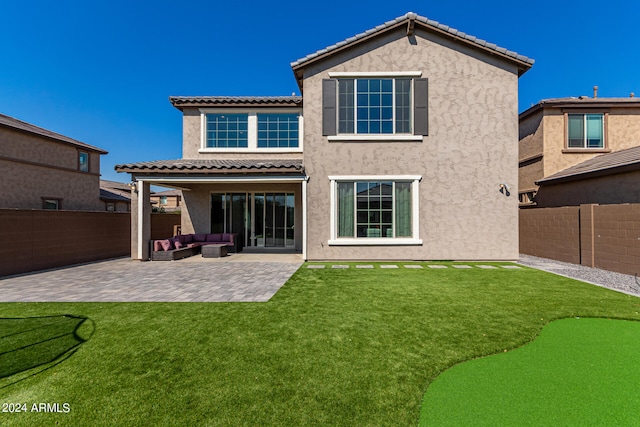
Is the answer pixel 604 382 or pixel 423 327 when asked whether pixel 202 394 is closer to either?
pixel 423 327

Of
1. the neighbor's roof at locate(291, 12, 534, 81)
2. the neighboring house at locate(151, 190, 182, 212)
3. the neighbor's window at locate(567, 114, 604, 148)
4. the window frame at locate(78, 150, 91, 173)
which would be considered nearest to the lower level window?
the neighbor's roof at locate(291, 12, 534, 81)

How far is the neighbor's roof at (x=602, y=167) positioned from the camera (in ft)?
36.0

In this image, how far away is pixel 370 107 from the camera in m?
11.8

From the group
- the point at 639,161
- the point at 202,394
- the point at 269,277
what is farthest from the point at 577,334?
the point at 639,161

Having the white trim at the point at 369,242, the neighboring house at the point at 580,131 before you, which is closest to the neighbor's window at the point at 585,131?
the neighboring house at the point at 580,131

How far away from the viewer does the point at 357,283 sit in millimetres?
8047

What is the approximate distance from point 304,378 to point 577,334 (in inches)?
184

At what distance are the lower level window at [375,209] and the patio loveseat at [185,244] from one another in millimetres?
5639

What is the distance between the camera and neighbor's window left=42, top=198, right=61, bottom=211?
19634 millimetres

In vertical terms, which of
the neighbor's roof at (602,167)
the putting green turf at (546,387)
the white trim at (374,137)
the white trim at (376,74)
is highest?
the white trim at (376,74)

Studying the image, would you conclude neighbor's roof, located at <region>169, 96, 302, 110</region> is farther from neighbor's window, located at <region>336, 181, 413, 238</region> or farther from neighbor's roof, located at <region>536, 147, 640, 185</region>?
neighbor's roof, located at <region>536, 147, 640, 185</region>

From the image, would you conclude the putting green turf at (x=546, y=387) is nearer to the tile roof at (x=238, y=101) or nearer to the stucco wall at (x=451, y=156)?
the stucco wall at (x=451, y=156)

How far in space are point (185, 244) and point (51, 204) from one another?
48.1 ft

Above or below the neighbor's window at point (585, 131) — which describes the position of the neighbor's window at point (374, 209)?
below
